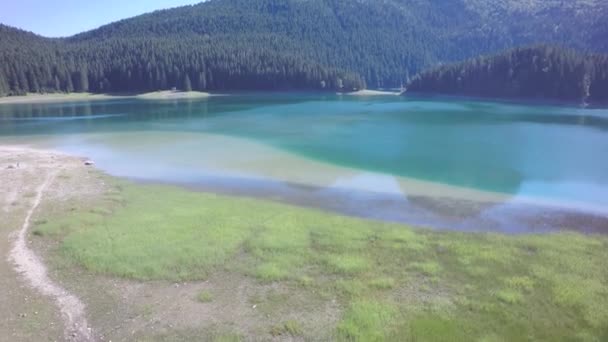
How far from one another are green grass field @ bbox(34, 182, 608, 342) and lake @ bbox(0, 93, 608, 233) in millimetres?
3252

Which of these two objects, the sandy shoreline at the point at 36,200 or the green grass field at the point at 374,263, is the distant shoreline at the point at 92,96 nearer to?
the sandy shoreline at the point at 36,200

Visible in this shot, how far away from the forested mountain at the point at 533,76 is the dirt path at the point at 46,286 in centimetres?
11000

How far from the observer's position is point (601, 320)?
1399 centimetres

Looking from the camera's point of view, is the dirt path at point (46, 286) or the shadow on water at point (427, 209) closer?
the dirt path at point (46, 286)

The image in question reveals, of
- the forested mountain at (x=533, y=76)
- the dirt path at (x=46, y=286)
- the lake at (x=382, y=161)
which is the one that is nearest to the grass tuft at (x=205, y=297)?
the dirt path at (x=46, y=286)

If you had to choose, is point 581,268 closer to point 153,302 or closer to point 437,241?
point 437,241

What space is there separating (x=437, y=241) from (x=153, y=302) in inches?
457

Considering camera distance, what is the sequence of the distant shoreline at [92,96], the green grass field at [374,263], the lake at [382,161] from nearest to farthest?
the green grass field at [374,263]
the lake at [382,161]
the distant shoreline at [92,96]

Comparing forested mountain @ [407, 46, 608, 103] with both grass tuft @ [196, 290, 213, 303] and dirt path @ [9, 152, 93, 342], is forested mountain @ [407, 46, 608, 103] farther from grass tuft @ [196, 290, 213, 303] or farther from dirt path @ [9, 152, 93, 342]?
dirt path @ [9, 152, 93, 342]

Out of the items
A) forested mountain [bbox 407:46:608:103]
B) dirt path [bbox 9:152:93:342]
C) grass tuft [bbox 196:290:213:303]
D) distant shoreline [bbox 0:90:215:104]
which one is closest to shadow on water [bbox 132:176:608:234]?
grass tuft [bbox 196:290:213:303]

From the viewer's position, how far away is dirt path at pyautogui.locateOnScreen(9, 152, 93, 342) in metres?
13.7

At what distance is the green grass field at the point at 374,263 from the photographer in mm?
14016

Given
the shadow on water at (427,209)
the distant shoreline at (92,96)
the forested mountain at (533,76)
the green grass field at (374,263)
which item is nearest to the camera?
the green grass field at (374,263)

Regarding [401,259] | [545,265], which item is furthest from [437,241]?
[545,265]
